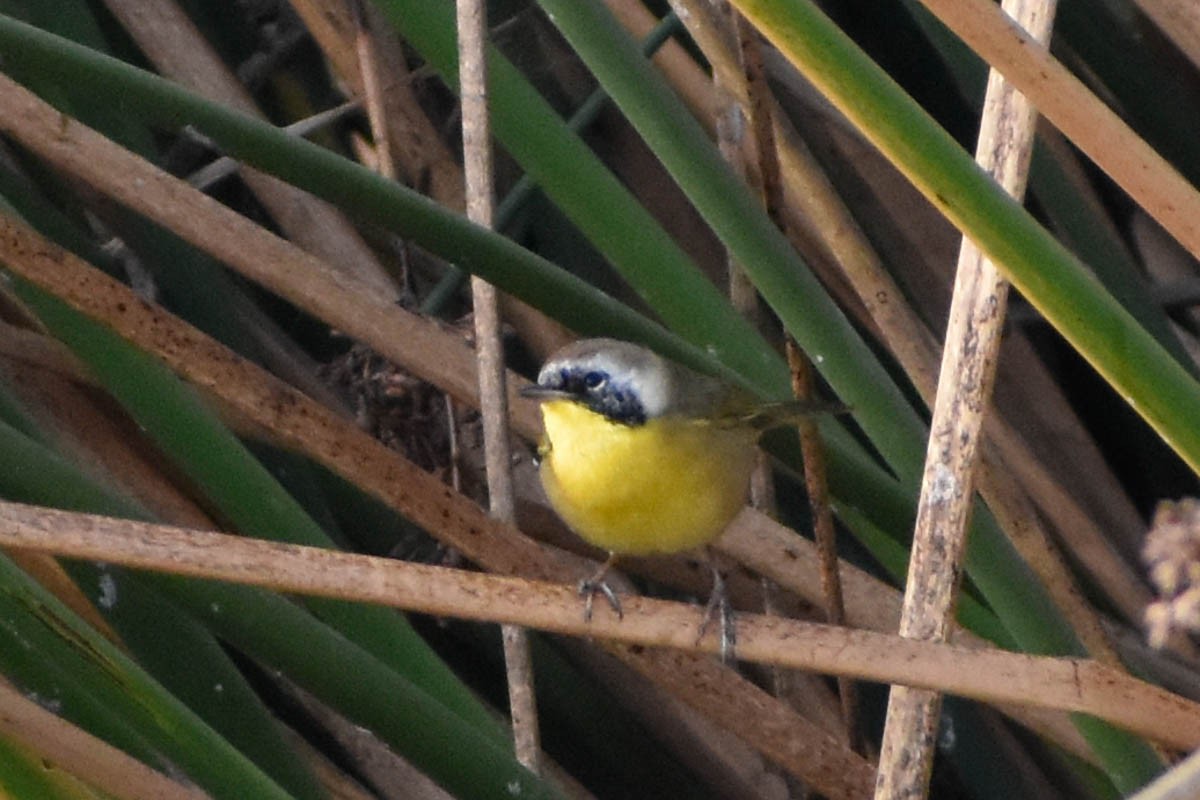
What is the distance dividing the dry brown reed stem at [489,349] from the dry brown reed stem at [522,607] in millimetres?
606

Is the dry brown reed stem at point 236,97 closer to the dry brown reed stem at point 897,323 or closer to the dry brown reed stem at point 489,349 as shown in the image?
the dry brown reed stem at point 489,349

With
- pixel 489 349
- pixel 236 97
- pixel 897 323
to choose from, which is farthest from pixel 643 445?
pixel 236 97

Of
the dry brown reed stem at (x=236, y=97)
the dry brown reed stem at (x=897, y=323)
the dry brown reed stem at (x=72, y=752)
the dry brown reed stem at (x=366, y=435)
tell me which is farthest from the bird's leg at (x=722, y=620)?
the dry brown reed stem at (x=236, y=97)

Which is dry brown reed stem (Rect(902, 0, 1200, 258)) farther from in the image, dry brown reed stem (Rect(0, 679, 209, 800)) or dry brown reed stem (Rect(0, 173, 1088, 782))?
dry brown reed stem (Rect(0, 173, 1088, 782))

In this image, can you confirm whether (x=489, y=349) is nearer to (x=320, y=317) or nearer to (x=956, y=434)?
(x=320, y=317)

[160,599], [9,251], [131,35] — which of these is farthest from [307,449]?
[131,35]

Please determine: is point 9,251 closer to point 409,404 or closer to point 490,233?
point 490,233

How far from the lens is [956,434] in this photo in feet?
5.19

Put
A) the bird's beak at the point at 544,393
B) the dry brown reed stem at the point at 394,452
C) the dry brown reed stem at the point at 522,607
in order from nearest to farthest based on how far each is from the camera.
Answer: the dry brown reed stem at the point at 522,607
the dry brown reed stem at the point at 394,452
the bird's beak at the point at 544,393

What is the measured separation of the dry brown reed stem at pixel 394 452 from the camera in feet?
6.28

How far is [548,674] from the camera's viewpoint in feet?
8.23

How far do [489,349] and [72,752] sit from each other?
0.85 m

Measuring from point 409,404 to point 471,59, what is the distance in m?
0.69

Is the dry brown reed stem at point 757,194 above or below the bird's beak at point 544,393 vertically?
above
